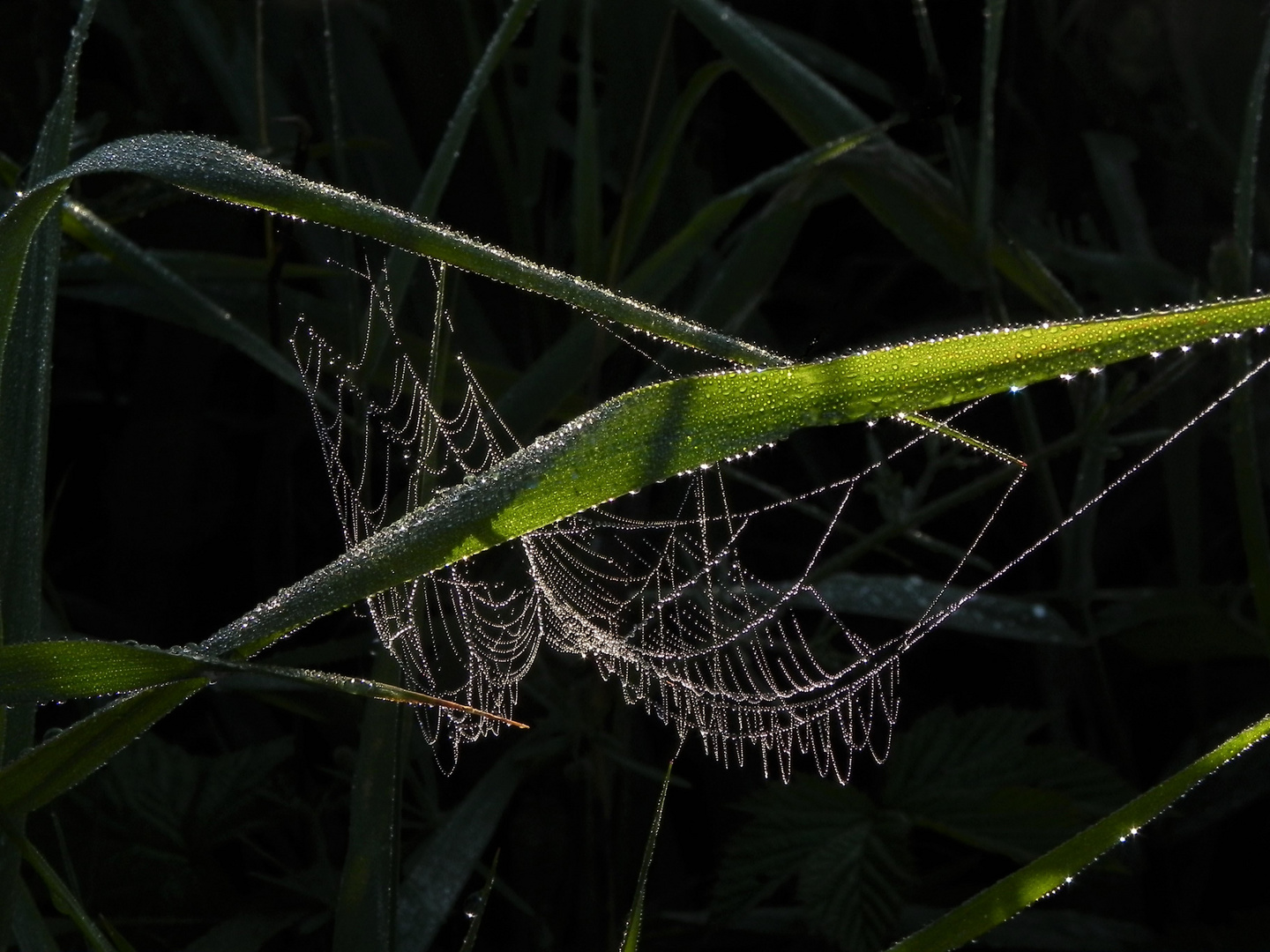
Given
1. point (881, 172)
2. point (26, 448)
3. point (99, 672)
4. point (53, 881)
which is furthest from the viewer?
point (881, 172)

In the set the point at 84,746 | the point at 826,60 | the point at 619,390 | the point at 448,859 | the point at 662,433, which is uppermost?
the point at 826,60

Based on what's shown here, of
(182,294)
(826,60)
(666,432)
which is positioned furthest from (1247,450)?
(182,294)

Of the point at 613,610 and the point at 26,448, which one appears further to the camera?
the point at 613,610

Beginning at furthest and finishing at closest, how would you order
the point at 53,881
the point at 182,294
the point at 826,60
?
the point at 826,60
the point at 182,294
the point at 53,881

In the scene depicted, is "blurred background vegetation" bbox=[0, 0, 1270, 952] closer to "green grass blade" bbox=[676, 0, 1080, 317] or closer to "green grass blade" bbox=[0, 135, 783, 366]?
"green grass blade" bbox=[676, 0, 1080, 317]

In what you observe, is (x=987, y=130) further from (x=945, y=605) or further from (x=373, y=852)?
(x=373, y=852)

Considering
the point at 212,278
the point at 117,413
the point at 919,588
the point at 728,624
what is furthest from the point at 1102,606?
the point at 117,413

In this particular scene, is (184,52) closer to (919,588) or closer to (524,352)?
(524,352)
